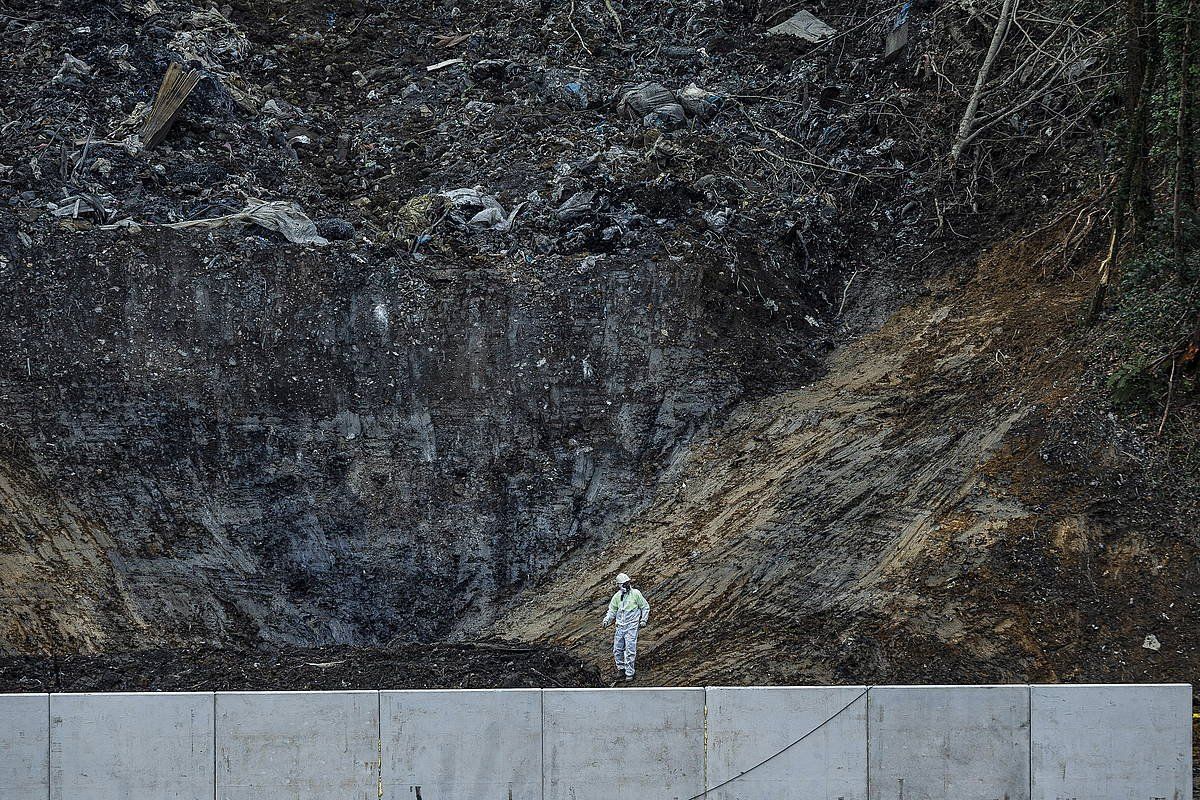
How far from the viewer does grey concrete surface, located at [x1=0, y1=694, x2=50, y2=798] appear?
8.46 m

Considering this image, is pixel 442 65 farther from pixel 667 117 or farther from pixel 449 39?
pixel 667 117

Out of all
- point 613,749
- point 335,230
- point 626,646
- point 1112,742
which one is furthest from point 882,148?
point 613,749

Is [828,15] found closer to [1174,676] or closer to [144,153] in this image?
[144,153]

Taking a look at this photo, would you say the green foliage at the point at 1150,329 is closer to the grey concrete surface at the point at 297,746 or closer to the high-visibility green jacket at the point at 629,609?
the high-visibility green jacket at the point at 629,609

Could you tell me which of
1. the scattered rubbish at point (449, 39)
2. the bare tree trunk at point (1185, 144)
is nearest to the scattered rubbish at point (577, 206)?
the scattered rubbish at point (449, 39)

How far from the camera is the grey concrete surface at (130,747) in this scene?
8500mm

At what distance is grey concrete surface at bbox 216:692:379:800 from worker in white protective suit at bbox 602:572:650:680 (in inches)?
104

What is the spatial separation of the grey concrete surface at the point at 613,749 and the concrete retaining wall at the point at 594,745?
12mm

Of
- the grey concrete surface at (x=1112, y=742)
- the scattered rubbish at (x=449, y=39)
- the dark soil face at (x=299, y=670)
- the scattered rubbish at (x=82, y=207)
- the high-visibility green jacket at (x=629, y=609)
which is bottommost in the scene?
the grey concrete surface at (x=1112, y=742)

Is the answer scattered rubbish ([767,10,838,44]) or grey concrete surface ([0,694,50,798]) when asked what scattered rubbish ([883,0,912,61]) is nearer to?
scattered rubbish ([767,10,838,44])

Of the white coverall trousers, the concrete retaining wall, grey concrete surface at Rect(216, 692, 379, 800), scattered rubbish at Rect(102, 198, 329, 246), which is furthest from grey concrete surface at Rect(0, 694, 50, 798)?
scattered rubbish at Rect(102, 198, 329, 246)

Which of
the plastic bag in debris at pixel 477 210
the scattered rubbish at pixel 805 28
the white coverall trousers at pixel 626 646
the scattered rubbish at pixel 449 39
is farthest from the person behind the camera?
the scattered rubbish at pixel 805 28

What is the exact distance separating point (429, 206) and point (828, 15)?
901 centimetres

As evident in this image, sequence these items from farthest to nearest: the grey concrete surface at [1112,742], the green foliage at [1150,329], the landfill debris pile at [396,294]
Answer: the landfill debris pile at [396,294]
the green foliage at [1150,329]
the grey concrete surface at [1112,742]
